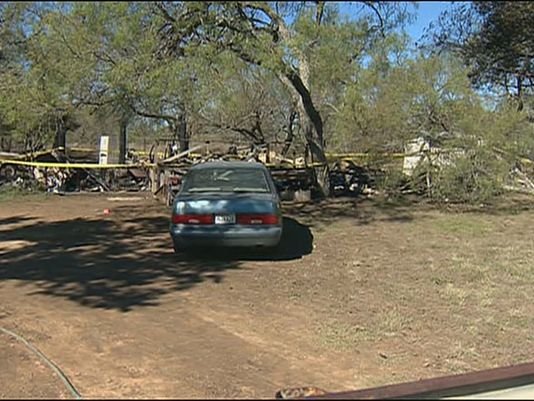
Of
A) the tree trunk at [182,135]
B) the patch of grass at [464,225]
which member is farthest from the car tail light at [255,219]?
the tree trunk at [182,135]

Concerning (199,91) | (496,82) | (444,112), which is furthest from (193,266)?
(444,112)

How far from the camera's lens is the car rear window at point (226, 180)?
31.7 ft

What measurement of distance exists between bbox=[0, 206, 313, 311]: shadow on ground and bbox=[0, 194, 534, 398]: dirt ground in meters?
0.03

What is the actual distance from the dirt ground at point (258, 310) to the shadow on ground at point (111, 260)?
0.03m

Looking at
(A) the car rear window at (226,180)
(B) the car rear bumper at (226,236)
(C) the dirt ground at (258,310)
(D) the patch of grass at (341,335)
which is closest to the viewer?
(C) the dirt ground at (258,310)

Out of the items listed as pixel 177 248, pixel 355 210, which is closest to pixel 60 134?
pixel 355 210

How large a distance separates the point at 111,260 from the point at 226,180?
1.95m

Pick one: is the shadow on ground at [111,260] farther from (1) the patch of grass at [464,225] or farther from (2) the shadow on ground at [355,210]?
(1) the patch of grass at [464,225]

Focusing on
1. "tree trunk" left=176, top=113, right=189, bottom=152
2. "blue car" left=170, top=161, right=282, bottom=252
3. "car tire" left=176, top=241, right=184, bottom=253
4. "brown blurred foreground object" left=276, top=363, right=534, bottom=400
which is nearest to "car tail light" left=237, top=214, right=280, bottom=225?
"blue car" left=170, top=161, right=282, bottom=252

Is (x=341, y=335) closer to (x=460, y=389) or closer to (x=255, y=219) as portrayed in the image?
(x=255, y=219)

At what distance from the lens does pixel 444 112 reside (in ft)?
52.7

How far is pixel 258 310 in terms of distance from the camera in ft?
22.7

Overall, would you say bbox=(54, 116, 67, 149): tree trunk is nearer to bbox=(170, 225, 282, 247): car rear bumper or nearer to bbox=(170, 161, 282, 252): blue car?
bbox=(170, 161, 282, 252): blue car

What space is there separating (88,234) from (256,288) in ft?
17.1
